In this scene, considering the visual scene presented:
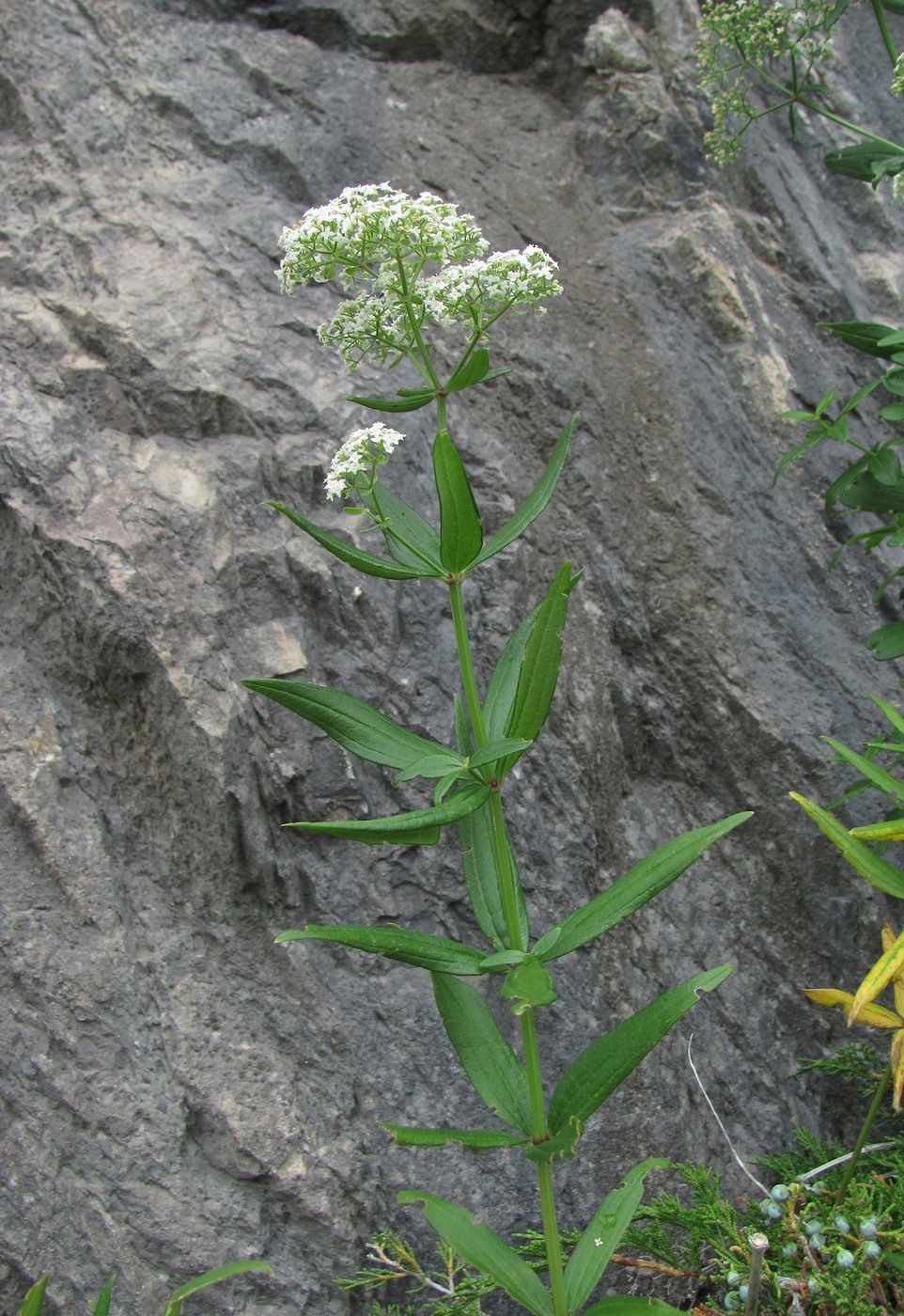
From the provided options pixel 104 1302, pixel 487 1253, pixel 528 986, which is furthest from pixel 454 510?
pixel 104 1302

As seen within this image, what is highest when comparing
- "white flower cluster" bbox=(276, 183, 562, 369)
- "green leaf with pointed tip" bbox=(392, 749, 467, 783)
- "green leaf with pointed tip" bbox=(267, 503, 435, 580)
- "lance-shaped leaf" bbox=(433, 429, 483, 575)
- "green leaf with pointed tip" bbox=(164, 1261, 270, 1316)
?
"white flower cluster" bbox=(276, 183, 562, 369)

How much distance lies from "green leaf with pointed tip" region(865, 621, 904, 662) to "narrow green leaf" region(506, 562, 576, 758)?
1.67m

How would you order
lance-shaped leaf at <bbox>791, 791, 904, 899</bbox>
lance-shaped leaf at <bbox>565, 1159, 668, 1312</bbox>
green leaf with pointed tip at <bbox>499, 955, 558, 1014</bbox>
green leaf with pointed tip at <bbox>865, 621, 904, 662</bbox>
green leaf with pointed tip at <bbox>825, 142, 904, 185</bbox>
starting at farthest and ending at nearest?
green leaf with pointed tip at <bbox>825, 142, 904, 185</bbox>
green leaf with pointed tip at <bbox>865, 621, 904, 662</bbox>
lance-shaped leaf at <bbox>791, 791, 904, 899</bbox>
lance-shaped leaf at <bbox>565, 1159, 668, 1312</bbox>
green leaf with pointed tip at <bbox>499, 955, 558, 1014</bbox>

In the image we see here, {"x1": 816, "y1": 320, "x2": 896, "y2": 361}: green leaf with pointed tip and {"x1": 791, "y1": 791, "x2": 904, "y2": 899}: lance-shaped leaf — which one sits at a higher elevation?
{"x1": 816, "y1": 320, "x2": 896, "y2": 361}: green leaf with pointed tip

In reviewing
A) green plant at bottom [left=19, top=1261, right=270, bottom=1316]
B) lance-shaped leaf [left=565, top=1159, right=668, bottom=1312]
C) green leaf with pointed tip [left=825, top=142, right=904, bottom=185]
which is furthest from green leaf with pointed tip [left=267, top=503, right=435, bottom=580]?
green leaf with pointed tip [left=825, top=142, right=904, bottom=185]

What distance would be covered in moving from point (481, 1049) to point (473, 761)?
687 millimetres

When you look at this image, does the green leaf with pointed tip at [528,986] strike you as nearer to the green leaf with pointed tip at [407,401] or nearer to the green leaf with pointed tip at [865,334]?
the green leaf with pointed tip at [407,401]

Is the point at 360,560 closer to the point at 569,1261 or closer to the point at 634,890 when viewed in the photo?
the point at 634,890

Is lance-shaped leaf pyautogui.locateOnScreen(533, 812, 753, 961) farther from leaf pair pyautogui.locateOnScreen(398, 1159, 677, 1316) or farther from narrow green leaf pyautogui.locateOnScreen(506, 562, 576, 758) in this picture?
leaf pair pyautogui.locateOnScreen(398, 1159, 677, 1316)

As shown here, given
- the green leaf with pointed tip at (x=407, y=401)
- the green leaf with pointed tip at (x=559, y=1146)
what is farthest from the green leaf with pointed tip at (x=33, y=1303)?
the green leaf with pointed tip at (x=407, y=401)

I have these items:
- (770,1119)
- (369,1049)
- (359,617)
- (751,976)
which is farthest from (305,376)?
(770,1119)

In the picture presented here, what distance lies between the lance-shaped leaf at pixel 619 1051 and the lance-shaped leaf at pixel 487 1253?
0.91 ft

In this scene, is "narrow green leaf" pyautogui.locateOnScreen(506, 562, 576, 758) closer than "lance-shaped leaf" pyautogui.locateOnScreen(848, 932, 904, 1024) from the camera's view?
Yes

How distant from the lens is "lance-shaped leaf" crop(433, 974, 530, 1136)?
229 centimetres
